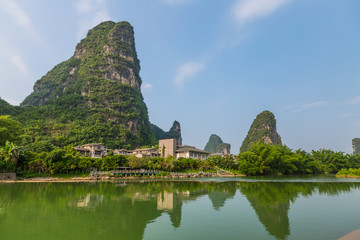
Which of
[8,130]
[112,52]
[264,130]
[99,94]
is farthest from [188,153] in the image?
[112,52]

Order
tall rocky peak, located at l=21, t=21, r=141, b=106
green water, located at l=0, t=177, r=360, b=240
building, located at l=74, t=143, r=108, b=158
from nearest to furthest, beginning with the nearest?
green water, located at l=0, t=177, r=360, b=240 < building, located at l=74, t=143, r=108, b=158 < tall rocky peak, located at l=21, t=21, r=141, b=106

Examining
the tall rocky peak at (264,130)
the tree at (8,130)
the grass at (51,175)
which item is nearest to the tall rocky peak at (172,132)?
the tall rocky peak at (264,130)

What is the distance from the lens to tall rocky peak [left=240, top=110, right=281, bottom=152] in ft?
366

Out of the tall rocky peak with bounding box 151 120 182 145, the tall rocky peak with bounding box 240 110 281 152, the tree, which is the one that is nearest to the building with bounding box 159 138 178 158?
the tree

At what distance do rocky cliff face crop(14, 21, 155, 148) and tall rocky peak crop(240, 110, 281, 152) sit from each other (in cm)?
5748

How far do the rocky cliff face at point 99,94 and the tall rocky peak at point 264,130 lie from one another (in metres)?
57.5

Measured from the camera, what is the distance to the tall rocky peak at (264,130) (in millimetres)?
111537

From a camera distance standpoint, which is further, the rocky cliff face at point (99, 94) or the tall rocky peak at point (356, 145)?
the tall rocky peak at point (356, 145)

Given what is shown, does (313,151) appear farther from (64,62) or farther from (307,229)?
(64,62)

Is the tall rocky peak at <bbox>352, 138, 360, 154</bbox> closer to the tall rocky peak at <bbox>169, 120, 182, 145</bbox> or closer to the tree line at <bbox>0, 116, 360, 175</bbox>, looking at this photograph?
the tree line at <bbox>0, 116, 360, 175</bbox>

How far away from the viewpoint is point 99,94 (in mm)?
89312

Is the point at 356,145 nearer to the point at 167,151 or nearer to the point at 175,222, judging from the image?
the point at 167,151

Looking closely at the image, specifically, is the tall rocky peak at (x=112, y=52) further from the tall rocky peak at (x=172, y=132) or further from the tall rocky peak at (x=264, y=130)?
the tall rocky peak at (x=264, y=130)

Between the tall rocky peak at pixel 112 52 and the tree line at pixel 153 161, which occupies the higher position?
the tall rocky peak at pixel 112 52
